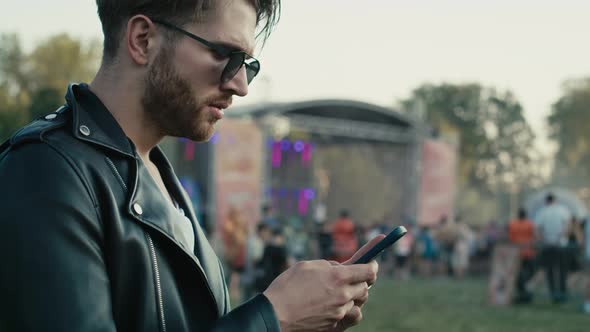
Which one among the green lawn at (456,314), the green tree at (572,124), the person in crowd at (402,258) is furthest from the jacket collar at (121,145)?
the green tree at (572,124)

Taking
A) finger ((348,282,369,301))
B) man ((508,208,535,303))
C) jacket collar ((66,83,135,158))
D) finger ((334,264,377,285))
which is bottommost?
man ((508,208,535,303))

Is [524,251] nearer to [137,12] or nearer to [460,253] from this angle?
[460,253]

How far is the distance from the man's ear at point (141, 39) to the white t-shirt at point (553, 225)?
14.5 metres

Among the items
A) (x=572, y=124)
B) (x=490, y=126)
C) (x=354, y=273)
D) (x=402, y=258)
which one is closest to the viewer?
(x=354, y=273)

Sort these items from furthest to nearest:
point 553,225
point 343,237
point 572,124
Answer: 1. point 572,124
2. point 343,237
3. point 553,225

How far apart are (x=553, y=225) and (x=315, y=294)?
14.6m

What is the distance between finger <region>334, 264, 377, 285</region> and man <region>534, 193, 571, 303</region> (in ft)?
47.4

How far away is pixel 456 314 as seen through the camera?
13180 mm

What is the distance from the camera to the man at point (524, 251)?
615 inches

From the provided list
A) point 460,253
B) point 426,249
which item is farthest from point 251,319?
point 460,253

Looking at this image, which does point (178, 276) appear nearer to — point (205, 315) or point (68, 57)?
point (205, 315)

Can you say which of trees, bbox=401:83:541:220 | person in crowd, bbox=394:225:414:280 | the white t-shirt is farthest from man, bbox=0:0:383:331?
trees, bbox=401:83:541:220

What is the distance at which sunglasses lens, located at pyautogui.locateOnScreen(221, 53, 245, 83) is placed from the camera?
66.5 inches

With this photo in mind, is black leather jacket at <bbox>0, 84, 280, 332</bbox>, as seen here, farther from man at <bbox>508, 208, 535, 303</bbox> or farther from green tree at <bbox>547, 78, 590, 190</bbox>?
green tree at <bbox>547, 78, 590, 190</bbox>
